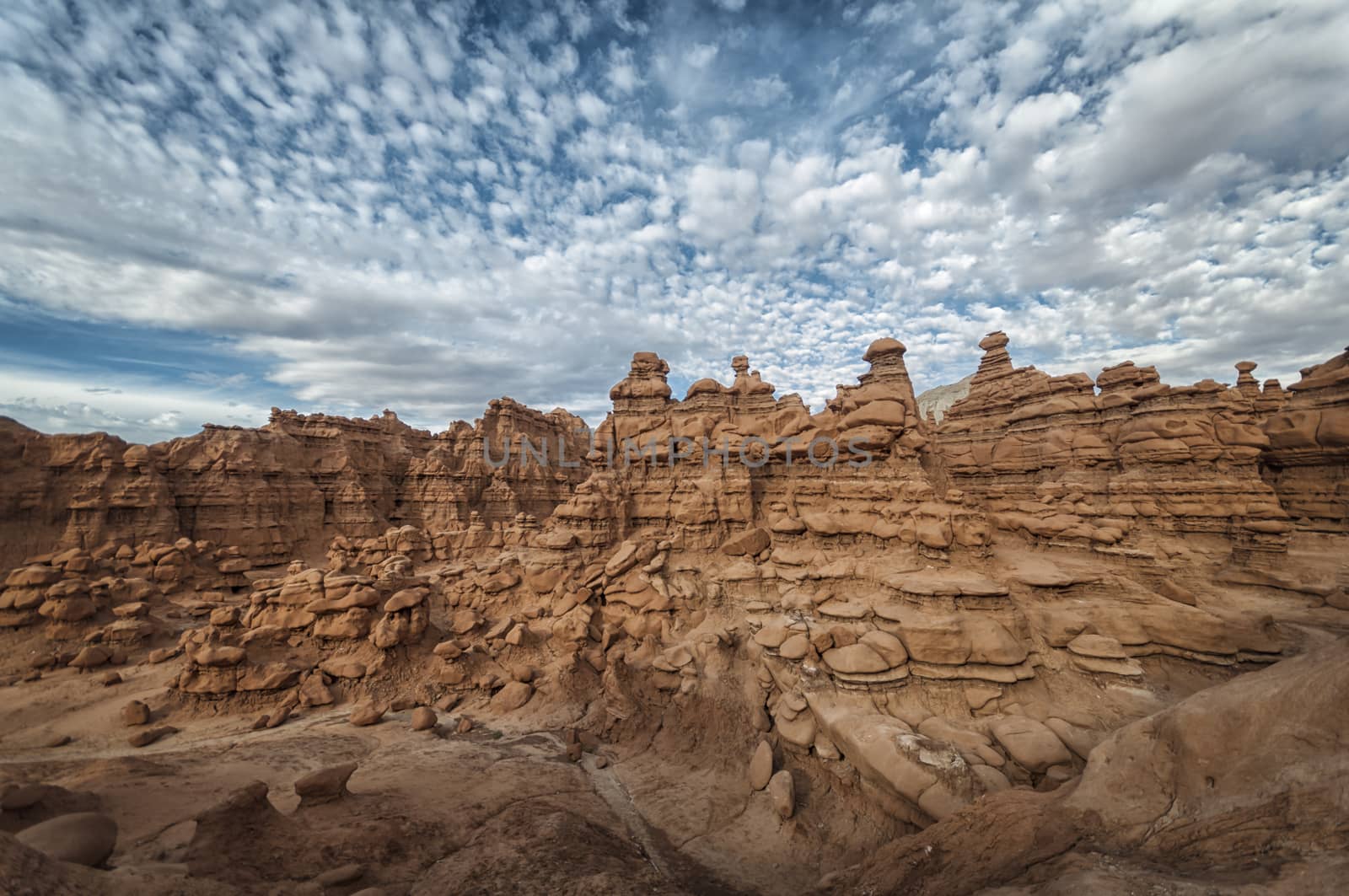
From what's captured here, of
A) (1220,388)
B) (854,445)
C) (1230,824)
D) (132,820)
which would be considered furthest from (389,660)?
(1220,388)

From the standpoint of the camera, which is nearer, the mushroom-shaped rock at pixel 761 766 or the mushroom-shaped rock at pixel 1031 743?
the mushroom-shaped rock at pixel 1031 743

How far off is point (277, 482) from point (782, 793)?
3638 centimetres

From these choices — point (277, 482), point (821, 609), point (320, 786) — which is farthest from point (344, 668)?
point (277, 482)

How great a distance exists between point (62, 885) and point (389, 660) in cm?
1191

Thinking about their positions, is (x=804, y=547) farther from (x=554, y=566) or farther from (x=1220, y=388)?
(x=1220, y=388)

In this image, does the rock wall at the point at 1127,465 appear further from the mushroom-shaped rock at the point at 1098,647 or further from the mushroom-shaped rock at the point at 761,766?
the mushroom-shaped rock at the point at 761,766

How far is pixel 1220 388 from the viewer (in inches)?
728

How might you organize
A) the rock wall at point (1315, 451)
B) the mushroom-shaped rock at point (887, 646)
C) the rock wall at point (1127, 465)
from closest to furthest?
1. the mushroom-shaped rock at point (887, 646)
2. the rock wall at point (1127, 465)
3. the rock wall at point (1315, 451)

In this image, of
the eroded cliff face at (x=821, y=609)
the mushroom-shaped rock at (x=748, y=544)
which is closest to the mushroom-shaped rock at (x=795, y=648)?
the eroded cliff face at (x=821, y=609)

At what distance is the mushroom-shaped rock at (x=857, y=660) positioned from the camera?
33.0 ft

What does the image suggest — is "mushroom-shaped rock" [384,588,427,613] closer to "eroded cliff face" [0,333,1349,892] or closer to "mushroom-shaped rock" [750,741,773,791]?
"eroded cliff face" [0,333,1349,892]

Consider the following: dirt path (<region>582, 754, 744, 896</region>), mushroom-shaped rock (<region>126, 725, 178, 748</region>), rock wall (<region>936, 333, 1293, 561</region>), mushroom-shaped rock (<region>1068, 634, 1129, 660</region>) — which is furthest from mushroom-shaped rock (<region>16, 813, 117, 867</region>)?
rock wall (<region>936, 333, 1293, 561</region>)

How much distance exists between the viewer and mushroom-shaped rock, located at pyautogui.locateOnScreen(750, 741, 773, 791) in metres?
9.35

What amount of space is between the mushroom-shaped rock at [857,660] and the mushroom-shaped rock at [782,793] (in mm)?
2436
